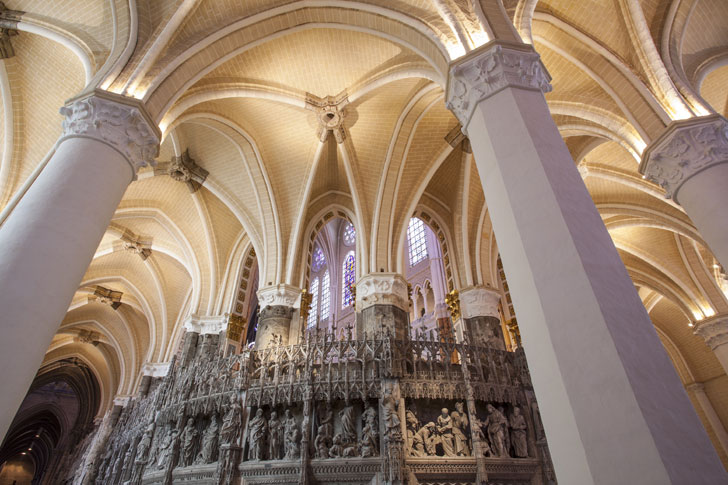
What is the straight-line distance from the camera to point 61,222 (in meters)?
4.51

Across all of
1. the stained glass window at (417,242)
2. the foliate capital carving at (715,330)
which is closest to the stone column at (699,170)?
the foliate capital carving at (715,330)

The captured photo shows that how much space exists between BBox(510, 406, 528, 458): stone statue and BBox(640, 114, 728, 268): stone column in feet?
12.1

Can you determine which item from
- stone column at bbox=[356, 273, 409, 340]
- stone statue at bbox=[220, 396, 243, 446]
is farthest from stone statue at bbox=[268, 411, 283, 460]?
stone column at bbox=[356, 273, 409, 340]

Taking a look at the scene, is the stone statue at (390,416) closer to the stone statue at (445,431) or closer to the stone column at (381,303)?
the stone statue at (445,431)

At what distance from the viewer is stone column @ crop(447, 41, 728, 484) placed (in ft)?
8.62

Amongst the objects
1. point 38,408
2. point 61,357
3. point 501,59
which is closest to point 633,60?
point 501,59

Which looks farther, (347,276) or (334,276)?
(334,276)

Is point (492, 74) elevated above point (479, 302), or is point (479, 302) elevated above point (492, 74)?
point (479, 302)

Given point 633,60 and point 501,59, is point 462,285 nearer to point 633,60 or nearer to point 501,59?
point 633,60

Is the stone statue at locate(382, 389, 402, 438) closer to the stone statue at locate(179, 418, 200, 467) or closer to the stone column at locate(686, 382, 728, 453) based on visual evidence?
the stone statue at locate(179, 418, 200, 467)

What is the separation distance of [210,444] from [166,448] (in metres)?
1.21

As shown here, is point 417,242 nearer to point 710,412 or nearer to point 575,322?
point 710,412

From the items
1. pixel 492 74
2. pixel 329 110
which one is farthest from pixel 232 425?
pixel 329 110

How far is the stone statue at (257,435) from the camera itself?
667 cm
